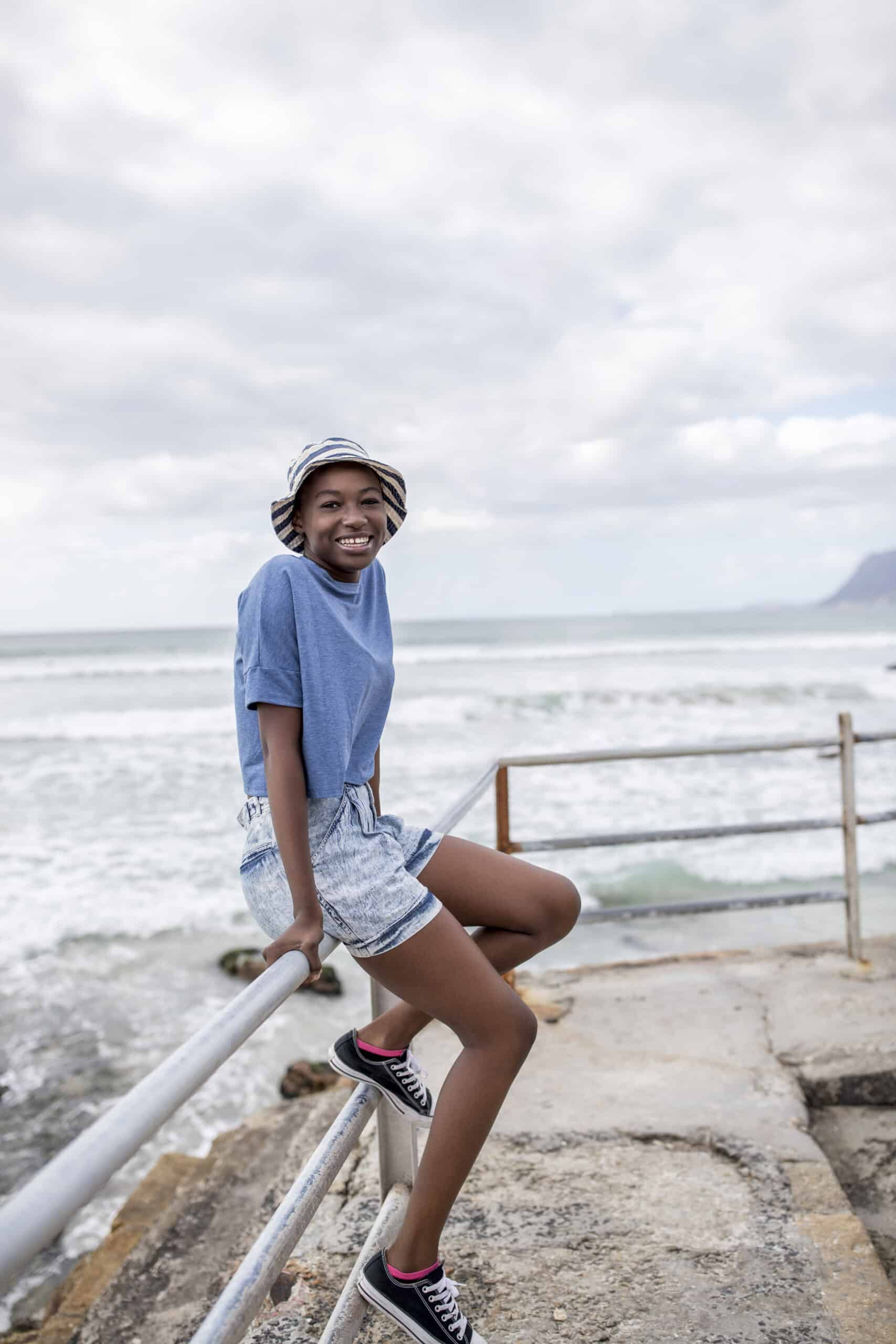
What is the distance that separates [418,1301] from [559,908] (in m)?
0.67

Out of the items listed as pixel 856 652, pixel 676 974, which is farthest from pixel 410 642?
pixel 676 974

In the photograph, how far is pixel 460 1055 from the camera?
1551mm

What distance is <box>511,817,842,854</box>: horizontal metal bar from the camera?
366 centimetres

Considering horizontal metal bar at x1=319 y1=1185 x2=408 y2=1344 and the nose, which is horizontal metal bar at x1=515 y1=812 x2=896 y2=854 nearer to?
horizontal metal bar at x1=319 y1=1185 x2=408 y2=1344

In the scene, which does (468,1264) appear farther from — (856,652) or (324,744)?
(856,652)

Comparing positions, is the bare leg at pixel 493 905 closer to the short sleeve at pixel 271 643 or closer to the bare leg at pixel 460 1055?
the bare leg at pixel 460 1055

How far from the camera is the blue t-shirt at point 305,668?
5.07 ft

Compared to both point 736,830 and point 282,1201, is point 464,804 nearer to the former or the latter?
point 282,1201

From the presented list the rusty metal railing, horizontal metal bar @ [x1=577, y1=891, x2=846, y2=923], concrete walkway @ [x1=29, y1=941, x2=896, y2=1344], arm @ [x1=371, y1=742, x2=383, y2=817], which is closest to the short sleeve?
arm @ [x1=371, y1=742, x2=383, y2=817]

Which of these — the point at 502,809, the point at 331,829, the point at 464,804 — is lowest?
the point at 502,809

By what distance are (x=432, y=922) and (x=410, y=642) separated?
154ft

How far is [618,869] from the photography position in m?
8.12

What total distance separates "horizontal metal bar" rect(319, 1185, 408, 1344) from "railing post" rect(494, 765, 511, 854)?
1632 millimetres

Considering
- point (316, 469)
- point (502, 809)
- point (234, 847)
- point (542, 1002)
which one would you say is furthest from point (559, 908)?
point (234, 847)
